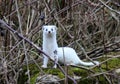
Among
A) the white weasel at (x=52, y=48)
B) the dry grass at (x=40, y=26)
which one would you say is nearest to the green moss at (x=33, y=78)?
the white weasel at (x=52, y=48)

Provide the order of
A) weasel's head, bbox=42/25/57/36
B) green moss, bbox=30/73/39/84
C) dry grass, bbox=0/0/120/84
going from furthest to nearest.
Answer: dry grass, bbox=0/0/120/84 < weasel's head, bbox=42/25/57/36 < green moss, bbox=30/73/39/84

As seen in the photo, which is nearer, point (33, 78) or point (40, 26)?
point (33, 78)

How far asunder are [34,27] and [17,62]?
668 millimetres

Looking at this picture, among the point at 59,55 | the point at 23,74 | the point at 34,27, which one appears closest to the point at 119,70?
the point at 59,55

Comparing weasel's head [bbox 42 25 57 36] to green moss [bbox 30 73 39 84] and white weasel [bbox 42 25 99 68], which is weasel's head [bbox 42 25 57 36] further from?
green moss [bbox 30 73 39 84]

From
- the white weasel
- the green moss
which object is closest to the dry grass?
the white weasel

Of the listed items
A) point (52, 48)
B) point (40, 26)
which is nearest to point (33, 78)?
point (52, 48)

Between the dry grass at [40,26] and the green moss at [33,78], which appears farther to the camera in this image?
the dry grass at [40,26]

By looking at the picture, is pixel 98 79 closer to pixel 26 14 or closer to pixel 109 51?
pixel 109 51

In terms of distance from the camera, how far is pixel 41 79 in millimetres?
3082

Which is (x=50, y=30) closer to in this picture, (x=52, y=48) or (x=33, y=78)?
(x=52, y=48)

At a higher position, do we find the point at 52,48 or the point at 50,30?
the point at 50,30

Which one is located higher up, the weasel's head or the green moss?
the weasel's head

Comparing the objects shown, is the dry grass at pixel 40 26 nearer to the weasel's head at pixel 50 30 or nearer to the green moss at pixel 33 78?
the weasel's head at pixel 50 30
